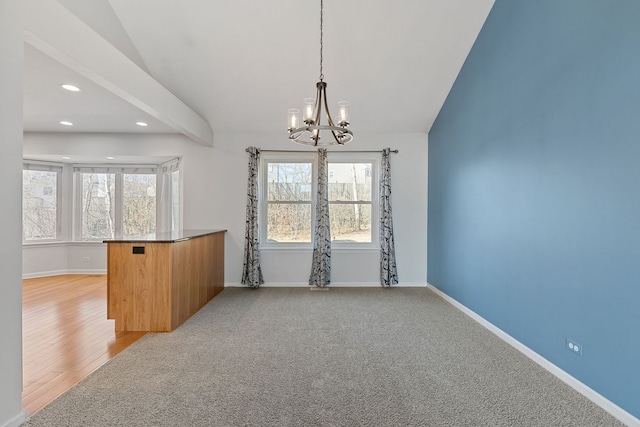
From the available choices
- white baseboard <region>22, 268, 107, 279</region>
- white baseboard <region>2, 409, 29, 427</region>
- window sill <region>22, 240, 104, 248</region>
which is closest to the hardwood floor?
white baseboard <region>2, 409, 29, 427</region>

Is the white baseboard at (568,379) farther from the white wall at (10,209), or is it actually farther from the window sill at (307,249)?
the white wall at (10,209)

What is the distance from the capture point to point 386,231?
503 cm

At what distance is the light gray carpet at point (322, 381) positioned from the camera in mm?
1856

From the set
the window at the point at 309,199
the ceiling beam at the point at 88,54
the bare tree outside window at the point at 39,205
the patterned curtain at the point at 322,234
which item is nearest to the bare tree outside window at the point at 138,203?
the bare tree outside window at the point at 39,205

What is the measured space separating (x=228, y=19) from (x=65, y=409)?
3.75 meters

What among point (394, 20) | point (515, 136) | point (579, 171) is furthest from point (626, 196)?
point (394, 20)

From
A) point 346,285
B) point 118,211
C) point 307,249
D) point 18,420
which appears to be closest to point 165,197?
point 118,211

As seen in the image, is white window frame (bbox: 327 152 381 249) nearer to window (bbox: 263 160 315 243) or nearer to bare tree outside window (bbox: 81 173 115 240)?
window (bbox: 263 160 315 243)

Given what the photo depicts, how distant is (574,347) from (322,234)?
11.1ft

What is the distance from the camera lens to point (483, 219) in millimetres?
3473

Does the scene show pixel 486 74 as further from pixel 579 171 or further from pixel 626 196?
pixel 626 196

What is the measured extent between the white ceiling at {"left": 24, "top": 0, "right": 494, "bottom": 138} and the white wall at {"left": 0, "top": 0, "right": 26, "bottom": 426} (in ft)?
3.61

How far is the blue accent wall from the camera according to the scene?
1890 mm

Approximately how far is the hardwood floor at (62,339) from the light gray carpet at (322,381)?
160 millimetres
